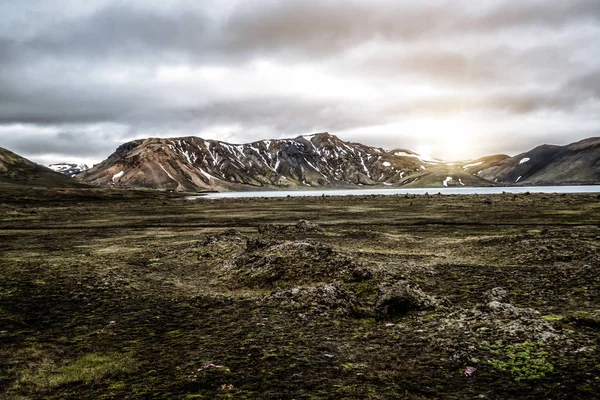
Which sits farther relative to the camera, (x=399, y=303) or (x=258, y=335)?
(x=399, y=303)

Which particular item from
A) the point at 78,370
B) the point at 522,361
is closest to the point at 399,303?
the point at 522,361

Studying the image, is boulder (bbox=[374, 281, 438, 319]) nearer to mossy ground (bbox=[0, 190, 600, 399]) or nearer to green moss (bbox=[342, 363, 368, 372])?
mossy ground (bbox=[0, 190, 600, 399])

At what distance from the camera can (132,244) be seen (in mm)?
38062

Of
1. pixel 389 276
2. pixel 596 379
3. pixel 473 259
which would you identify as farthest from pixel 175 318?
pixel 473 259

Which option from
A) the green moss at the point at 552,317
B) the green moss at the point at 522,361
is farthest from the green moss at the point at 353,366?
the green moss at the point at 552,317

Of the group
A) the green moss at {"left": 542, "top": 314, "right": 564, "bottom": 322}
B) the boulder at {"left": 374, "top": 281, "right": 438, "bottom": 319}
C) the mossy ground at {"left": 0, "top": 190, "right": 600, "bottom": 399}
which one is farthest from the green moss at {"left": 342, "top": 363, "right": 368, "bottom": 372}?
the green moss at {"left": 542, "top": 314, "right": 564, "bottom": 322}

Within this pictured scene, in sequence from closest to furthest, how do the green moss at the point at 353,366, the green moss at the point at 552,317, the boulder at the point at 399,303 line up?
1. the green moss at the point at 353,366
2. the green moss at the point at 552,317
3. the boulder at the point at 399,303

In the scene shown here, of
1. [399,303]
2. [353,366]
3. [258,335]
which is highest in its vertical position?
[399,303]

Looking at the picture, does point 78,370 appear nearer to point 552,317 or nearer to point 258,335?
point 258,335

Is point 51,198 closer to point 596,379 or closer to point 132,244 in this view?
point 132,244

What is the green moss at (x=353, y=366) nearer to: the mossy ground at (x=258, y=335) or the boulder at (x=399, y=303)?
the mossy ground at (x=258, y=335)

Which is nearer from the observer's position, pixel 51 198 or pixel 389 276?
pixel 389 276

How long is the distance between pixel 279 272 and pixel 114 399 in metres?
12.8

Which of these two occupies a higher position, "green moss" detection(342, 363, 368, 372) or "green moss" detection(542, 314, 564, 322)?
"green moss" detection(542, 314, 564, 322)
